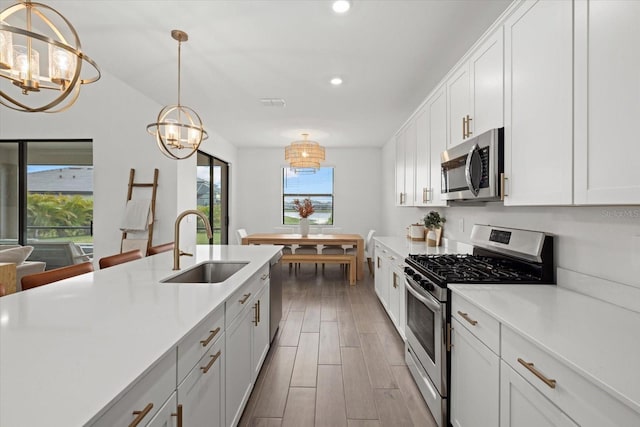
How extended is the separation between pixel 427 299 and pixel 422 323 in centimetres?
27

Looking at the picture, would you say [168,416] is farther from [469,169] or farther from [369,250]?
[369,250]

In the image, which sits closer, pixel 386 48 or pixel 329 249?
pixel 386 48

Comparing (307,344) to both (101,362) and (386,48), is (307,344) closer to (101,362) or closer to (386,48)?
(101,362)

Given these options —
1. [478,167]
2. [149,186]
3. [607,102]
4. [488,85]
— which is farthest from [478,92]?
[149,186]

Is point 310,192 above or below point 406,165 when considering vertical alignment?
below

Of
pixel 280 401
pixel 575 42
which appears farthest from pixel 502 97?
pixel 280 401

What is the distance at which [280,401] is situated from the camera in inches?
78.9

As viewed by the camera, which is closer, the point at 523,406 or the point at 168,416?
the point at 168,416

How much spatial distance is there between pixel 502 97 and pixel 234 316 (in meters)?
1.91

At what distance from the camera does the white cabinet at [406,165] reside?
3738mm

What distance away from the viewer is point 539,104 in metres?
1.46

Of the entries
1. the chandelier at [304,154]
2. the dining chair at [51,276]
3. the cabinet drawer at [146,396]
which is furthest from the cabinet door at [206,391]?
the chandelier at [304,154]

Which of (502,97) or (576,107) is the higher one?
(502,97)

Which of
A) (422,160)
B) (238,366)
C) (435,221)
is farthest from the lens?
(435,221)
